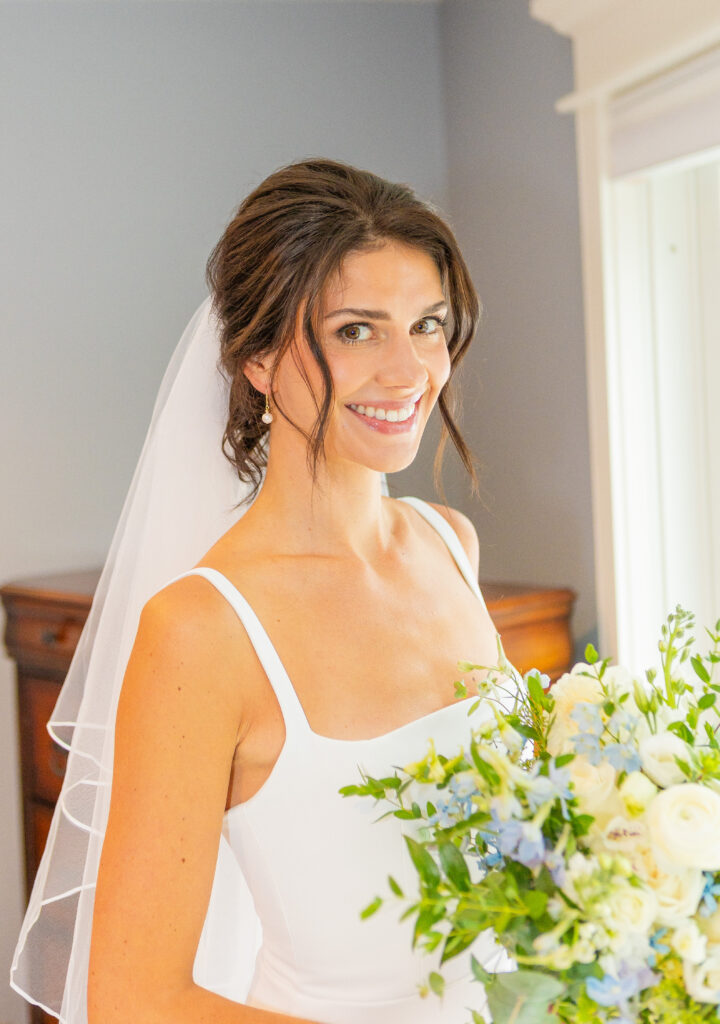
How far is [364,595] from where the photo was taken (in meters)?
Answer: 1.35

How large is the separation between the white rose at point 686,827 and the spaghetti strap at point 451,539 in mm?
706

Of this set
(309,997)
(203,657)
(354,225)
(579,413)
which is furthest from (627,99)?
(309,997)

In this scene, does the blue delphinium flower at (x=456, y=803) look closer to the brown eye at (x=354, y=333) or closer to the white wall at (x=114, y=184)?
the brown eye at (x=354, y=333)

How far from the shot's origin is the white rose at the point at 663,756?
864mm

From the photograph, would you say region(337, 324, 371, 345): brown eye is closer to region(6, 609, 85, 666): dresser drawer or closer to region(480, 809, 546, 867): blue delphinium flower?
region(480, 809, 546, 867): blue delphinium flower

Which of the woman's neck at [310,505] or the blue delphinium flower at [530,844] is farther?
the woman's neck at [310,505]

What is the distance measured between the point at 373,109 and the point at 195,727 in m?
2.34

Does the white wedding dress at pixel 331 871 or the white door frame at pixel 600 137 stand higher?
the white door frame at pixel 600 137

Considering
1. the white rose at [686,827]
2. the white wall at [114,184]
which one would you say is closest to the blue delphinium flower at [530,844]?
the white rose at [686,827]

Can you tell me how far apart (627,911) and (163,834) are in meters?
0.49

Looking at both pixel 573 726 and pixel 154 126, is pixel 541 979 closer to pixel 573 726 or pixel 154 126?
pixel 573 726

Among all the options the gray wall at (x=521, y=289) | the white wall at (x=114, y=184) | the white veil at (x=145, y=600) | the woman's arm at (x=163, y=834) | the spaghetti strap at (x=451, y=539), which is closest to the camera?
the woman's arm at (x=163, y=834)

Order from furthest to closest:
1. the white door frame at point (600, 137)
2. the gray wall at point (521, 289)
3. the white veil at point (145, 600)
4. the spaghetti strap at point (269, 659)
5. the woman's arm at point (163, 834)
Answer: the gray wall at point (521, 289), the white door frame at point (600, 137), the white veil at point (145, 600), the spaghetti strap at point (269, 659), the woman's arm at point (163, 834)

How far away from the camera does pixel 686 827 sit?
2.62ft
